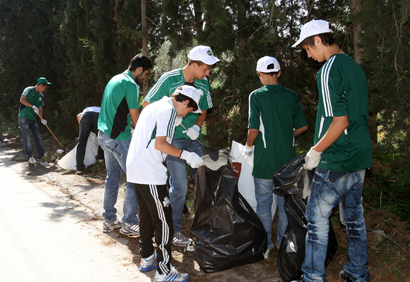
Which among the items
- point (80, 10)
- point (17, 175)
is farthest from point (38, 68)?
point (17, 175)

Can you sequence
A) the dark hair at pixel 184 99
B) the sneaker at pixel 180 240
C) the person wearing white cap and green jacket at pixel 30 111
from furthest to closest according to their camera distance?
the person wearing white cap and green jacket at pixel 30 111
the sneaker at pixel 180 240
the dark hair at pixel 184 99

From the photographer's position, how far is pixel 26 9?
12.2 m

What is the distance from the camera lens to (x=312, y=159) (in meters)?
2.55

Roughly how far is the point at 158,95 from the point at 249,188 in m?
1.35

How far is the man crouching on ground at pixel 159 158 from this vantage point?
9.30 ft

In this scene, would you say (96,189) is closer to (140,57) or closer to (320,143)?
(140,57)

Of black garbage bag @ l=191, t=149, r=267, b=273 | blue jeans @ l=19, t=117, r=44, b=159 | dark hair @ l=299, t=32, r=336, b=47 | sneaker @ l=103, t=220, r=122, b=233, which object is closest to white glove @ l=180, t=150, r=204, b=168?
black garbage bag @ l=191, t=149, r=267, b=273

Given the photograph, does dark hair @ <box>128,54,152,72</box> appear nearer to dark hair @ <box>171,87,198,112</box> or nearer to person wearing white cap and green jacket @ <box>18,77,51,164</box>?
dark hair @ <box>171,87,198,112</box>

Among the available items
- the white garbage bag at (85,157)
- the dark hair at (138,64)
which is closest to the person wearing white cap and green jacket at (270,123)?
the dark hair at (138,64)

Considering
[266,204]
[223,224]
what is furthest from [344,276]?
[223,224]

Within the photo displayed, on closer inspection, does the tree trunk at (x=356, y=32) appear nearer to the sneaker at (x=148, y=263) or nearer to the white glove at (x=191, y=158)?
the white glove at (x=191, y=158)

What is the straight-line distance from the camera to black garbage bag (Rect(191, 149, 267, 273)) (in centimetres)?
313

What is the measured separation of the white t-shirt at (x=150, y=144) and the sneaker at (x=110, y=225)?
1.55 meters

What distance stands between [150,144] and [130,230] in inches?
63.0
